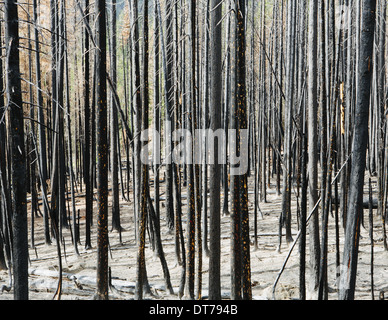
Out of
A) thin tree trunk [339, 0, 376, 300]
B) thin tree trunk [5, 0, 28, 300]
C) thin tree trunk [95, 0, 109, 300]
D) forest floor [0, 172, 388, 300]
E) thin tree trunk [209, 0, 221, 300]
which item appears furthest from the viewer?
forest floor [0, 172, 388, 300]

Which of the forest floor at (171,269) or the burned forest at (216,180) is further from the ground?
the burned forest at (216,180)

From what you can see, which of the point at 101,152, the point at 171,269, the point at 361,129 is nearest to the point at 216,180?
the point at 101,152

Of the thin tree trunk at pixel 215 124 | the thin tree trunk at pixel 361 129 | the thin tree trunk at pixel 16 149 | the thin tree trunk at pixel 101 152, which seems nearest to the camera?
the thin tree trunk at pixel 361 129

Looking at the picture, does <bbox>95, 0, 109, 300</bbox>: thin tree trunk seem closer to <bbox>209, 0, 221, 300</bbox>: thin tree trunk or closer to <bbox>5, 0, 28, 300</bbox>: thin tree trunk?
<bbox>5, 0, 28, 300</bbox>: thin tree trunk

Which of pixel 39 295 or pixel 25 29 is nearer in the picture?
pixel 39 295

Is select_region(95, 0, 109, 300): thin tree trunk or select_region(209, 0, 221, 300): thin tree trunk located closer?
Result: select_region(95, 0, 109, 300): thin tree trunk

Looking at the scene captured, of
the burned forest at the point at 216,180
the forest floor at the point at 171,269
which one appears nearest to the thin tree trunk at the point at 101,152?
the burned forest at the point at 216,180

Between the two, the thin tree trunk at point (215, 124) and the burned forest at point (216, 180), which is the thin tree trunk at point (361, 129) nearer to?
the burned forest at point (216, 180)

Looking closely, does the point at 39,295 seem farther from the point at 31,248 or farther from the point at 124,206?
the point at 124,206

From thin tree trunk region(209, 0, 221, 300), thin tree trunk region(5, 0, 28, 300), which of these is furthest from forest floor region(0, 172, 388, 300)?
thin tree trunk region(5, 0, 28, 300)

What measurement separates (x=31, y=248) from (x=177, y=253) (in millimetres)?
3788
